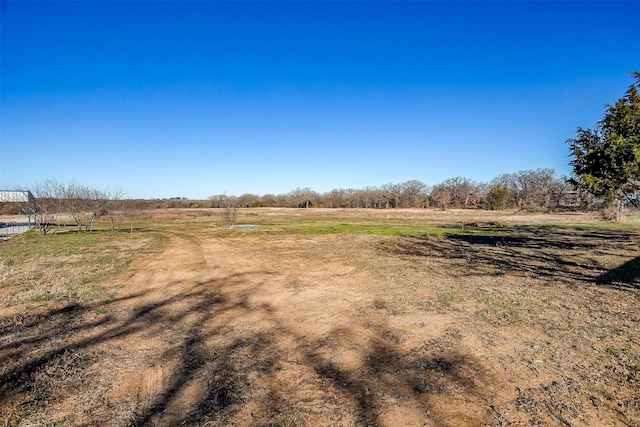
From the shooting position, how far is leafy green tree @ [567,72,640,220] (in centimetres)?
1268

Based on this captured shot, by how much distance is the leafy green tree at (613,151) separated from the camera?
41.6 ft

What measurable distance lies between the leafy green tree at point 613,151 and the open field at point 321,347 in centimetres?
370

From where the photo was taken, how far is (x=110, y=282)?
1146 centimetres

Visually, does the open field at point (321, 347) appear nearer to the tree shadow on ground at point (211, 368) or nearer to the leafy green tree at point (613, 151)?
the tree shadow on ground at point (211, 368)

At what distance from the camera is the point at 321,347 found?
20.2 feet

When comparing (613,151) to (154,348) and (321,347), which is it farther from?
(154,348)

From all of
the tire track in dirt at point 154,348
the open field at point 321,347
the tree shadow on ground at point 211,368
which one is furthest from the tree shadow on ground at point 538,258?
the tire track in dirt at point 154,348

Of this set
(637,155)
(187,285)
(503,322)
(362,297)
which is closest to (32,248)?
(187,285)

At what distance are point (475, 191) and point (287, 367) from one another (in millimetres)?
116630

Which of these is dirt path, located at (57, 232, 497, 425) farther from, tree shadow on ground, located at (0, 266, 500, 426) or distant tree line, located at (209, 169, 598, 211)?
distant tree line, located at (209, 169, 598, 211)

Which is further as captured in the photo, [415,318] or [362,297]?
[362,297]

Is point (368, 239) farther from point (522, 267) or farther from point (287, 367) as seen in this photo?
point (287, 367)

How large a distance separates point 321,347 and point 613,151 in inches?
570

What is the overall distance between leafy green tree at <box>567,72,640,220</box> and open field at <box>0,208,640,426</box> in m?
3.70
